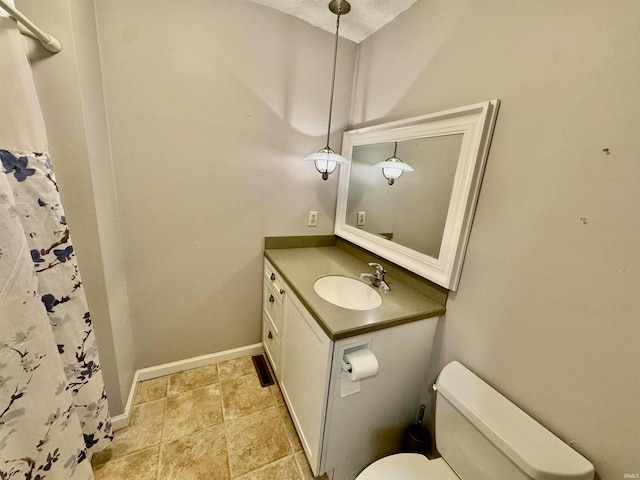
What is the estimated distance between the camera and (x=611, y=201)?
2.18 feet

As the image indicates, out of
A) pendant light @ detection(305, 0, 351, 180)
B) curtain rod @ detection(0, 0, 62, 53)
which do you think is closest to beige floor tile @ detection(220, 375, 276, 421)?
pendant light @ detection(305, 0, 351, 180)

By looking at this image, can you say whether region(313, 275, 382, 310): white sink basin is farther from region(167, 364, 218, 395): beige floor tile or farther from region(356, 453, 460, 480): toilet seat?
region(167, 364, 218, 395): beige floor tile

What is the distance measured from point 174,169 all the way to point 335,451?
1662 millimetres

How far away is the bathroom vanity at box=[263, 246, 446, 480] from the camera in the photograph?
0.97 metres

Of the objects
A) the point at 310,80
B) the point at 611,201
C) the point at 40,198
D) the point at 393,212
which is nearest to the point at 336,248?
the point at 393,212

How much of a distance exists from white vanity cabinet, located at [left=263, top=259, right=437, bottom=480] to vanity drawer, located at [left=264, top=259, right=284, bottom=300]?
4.5 inches

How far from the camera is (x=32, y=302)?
728 millimetres

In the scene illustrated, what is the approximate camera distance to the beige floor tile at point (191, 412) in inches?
52.4

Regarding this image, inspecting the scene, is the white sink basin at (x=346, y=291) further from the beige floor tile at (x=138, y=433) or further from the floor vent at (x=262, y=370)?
the beige floor tile at (x=138, y=433)

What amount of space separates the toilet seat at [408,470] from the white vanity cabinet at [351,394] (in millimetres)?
179

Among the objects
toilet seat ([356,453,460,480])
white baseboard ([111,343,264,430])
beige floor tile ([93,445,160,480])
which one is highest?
toilet seat ([356,453,460,480])

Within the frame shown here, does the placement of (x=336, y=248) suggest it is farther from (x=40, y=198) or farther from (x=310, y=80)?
(x=40, y=198)

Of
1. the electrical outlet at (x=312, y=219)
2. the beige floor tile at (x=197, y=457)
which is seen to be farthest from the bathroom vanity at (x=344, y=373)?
the electrical outlet at (x=312, y=219)

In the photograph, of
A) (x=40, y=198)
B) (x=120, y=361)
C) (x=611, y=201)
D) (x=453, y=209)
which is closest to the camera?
(x=611, y=201)
